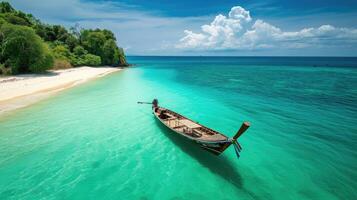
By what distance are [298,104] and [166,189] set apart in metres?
21.7

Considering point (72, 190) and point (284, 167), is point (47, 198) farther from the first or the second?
point (284, 167)

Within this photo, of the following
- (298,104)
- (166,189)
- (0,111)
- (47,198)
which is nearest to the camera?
(47,198)

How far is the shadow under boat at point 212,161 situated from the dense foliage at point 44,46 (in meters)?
36.2

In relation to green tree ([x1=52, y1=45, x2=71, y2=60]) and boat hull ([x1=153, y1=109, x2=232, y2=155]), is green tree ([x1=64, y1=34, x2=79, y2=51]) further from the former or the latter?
boat hull ([x1=153, y1=109, x2=232, y2=155])

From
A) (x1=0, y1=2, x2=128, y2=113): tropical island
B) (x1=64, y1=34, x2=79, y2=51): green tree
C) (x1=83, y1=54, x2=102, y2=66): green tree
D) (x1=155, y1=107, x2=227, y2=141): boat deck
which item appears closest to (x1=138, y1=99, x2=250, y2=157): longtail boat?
(x1=155, y1=107, x2=227, y2=141): boat deck

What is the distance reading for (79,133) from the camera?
15438 mm

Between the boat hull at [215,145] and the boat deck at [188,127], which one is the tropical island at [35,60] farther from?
the boat hull at [215,145]

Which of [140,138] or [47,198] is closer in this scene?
[47,198]

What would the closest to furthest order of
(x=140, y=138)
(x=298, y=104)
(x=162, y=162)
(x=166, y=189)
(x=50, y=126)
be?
(x=166, y=189)
(x=162, y=162)
(x=140, y=138)
(x=50, y=126)
(x=298, y=104)

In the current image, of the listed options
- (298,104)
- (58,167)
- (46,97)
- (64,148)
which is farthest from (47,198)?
(298,104)

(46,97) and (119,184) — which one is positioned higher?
(46,97)

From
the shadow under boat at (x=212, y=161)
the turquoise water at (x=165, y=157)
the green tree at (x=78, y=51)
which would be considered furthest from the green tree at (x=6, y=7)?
the shadow under boat at (x=212, y=161)

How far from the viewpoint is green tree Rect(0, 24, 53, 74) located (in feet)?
119

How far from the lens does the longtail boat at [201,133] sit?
10359mm
